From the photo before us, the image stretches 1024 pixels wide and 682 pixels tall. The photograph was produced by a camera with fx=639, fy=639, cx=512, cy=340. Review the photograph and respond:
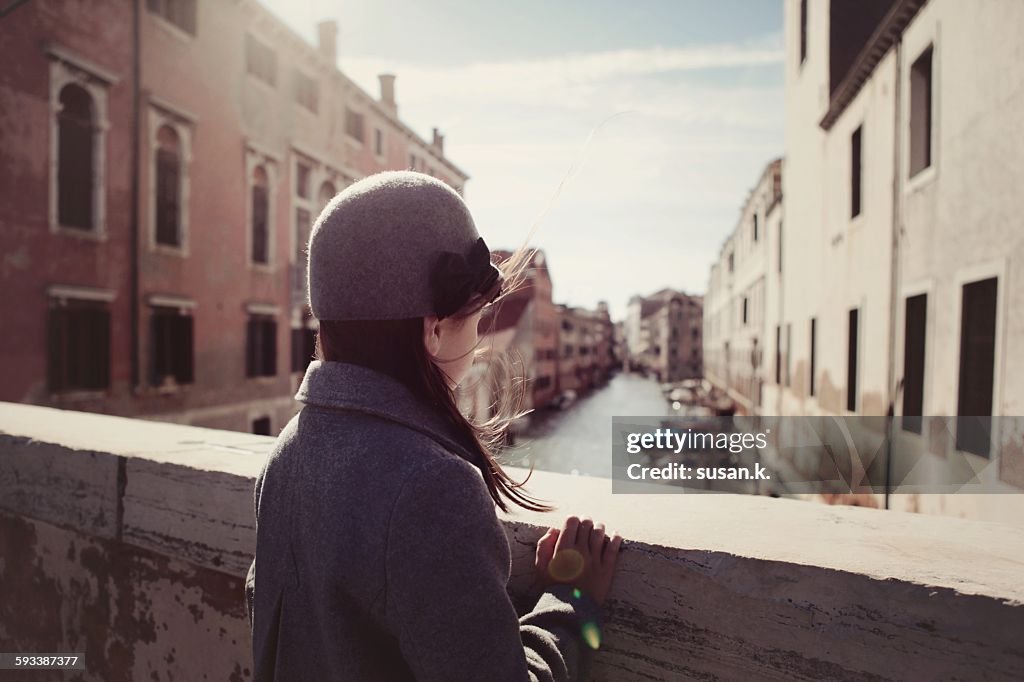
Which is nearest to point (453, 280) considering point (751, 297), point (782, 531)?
point (782, 531)

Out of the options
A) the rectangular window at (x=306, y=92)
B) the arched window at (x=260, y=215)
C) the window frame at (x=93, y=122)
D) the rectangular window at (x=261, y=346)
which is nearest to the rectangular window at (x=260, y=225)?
the arched window at (x=260, y=215)

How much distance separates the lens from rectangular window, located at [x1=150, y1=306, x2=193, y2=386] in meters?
12.4

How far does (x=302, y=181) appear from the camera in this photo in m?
18.2

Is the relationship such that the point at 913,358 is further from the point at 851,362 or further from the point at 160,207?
the point at 160,207

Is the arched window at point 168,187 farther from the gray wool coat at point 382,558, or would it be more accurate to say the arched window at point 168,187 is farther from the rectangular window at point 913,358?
the gray wool coat at point 382,558

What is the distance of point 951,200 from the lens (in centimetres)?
659

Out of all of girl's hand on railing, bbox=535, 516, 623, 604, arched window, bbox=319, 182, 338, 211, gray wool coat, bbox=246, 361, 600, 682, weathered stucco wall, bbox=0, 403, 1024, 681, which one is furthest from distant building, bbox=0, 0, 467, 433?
girl's hand on railing, bbox=535, 516, 623, 604

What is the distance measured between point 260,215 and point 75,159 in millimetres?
5391

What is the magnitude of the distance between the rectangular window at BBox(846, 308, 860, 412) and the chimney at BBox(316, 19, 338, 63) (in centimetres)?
1662

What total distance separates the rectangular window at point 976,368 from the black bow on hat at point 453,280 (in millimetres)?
6498

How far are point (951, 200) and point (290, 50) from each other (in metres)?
16.3

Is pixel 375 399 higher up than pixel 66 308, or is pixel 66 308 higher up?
pixel 66 308

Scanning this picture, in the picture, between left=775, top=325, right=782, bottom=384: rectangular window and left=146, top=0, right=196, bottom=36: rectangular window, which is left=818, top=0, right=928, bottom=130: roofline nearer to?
left=775, top=325, right=782, bottom=384: rectangular window

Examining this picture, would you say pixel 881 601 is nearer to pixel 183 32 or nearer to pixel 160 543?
pixel 160 543
